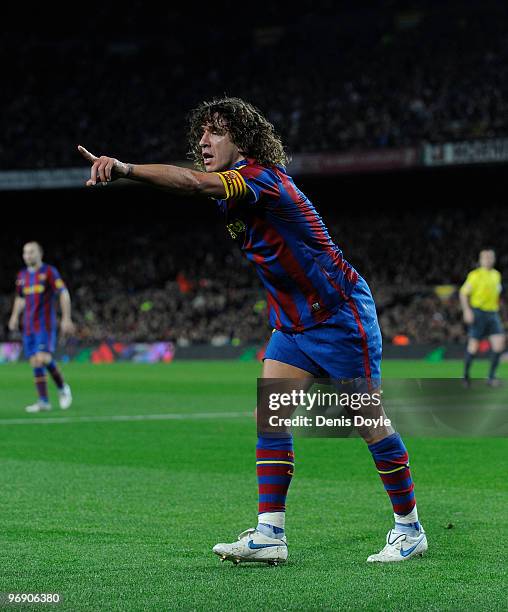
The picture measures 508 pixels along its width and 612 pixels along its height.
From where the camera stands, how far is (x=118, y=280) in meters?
41.2

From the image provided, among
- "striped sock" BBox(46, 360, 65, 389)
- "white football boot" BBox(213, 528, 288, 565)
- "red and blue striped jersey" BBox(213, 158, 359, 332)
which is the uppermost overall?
"red and blue striped jersey" BBox(213, 158, 359, 332)

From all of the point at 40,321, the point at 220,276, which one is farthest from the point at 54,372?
the point at 220,276

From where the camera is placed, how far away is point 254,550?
4.95m

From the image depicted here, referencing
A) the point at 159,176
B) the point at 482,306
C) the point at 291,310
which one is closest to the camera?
the point at 159,176

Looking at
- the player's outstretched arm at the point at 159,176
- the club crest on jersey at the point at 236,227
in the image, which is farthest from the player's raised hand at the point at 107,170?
the club crest on jersey at the point at 236,227

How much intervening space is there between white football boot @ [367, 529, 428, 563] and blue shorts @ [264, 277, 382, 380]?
30.9 inches

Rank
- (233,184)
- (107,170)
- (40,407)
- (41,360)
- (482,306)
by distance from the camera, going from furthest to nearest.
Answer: (482,306) → (40,407) → (41,360) → (233,184) → (107,170)

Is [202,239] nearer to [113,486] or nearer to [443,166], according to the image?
[443,166]

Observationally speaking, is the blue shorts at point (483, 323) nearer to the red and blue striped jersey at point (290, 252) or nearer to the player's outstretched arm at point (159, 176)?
the red and blue striped jersey at point (290, 252)

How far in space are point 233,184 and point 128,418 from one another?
9187 mm

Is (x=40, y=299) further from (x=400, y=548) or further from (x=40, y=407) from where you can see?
(x=400, y=548)

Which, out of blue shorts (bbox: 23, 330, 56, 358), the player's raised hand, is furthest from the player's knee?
the player's raised hand

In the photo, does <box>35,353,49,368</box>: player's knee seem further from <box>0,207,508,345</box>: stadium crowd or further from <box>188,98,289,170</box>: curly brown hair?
<box>0,207,508,345</box>: stadium crowd

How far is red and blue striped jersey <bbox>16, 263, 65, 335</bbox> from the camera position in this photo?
14.8m
